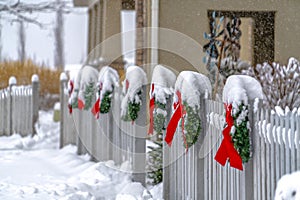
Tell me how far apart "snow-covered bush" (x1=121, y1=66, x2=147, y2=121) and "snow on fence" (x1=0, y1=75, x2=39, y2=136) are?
4.33m

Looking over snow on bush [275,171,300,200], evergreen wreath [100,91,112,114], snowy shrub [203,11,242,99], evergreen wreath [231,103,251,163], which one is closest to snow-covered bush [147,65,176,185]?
evergreen wreath [100,91,112,114]

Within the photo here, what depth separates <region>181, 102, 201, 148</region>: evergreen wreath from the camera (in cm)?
406

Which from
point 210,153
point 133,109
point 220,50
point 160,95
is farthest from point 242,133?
point 220,50

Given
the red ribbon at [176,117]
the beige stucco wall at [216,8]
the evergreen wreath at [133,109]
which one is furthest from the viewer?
the beige stucco wall at [216,8]

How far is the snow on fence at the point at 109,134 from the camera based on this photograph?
5.70 metres

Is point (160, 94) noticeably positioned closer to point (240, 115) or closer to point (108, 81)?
point (108, 81)

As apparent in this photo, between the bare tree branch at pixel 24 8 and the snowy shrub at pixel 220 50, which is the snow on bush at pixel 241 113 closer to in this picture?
the snowy shrub at pixel 220 50

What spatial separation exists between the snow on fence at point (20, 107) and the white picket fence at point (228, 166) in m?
5.10

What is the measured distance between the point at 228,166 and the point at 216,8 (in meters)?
6.16

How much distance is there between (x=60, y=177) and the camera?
6352 millimetres

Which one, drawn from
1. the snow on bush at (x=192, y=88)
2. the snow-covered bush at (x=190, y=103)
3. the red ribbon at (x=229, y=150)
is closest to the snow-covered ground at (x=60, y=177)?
the snow-covered bush at (x=190, y=103)

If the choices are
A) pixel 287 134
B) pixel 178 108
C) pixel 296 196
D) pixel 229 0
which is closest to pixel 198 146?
pixel 178 108

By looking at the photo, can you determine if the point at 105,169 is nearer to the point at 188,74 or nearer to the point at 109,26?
the point at 188,74

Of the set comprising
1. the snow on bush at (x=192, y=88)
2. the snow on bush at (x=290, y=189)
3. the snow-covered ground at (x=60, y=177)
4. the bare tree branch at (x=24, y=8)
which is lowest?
the snow-covered ground at (x=60, y=177)
